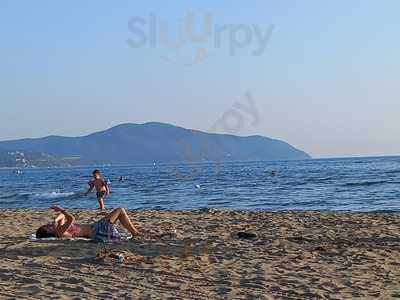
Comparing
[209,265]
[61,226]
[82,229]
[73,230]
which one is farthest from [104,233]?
[209,265]

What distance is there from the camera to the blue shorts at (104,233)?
33.9 feet

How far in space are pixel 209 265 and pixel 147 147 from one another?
121 feet

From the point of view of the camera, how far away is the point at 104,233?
1041 centimetres

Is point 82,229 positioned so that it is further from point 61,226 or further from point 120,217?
point 120,217

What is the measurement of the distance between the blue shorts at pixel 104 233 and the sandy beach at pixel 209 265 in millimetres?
262

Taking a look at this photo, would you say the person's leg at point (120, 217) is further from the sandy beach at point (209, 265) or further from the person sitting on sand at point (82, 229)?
the sandy beach at point (209, 265)

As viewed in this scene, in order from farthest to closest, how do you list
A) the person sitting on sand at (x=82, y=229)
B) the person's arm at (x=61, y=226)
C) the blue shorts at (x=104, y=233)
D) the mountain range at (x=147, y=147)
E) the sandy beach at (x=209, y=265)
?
the mountain range at (x=147, y=147), the person's arm at (x=61, y=226), the person sitting on sand at (x=82, y=229), the blue shorts at (x=104, y=233), the sandy beach at (x=209, y=265)

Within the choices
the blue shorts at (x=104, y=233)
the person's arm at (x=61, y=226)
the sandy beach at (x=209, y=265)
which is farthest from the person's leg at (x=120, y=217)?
the person's arm at (x=61, y=226)

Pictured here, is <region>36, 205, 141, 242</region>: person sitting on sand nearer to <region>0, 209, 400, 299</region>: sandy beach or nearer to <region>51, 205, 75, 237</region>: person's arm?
<region>51, 205, 75, 237</region>: person's arm


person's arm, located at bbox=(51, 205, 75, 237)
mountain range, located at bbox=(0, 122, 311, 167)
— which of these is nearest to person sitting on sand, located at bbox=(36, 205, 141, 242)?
person's arm, located at bbox=(51, 205, 75, 237)

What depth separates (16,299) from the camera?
6344 mm

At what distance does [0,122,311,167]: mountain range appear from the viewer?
43.2 ft

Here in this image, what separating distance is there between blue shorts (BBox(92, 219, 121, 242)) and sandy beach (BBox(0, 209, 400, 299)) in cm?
26

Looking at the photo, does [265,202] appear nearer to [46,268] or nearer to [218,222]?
[218,222]
